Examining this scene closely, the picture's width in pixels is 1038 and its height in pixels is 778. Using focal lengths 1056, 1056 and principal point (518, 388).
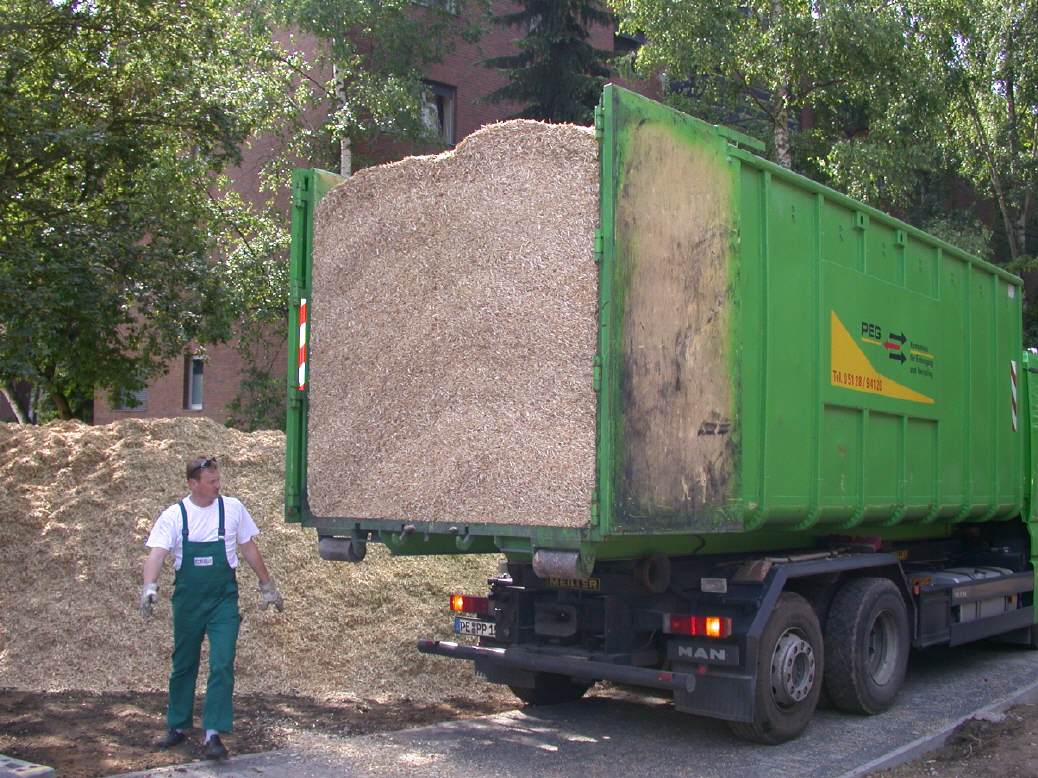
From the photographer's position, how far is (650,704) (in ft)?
25.0

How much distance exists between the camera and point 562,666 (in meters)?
6.19

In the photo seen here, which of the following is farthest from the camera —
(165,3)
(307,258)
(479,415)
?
(165,3)

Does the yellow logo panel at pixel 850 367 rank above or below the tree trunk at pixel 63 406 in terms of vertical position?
below

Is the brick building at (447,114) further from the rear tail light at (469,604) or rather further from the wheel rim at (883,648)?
the wheel rim at (883,648)

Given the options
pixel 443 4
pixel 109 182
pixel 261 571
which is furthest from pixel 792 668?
pixel 443 4

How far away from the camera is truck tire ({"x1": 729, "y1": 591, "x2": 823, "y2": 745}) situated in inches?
239

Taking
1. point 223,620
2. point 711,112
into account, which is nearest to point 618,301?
point 223,620

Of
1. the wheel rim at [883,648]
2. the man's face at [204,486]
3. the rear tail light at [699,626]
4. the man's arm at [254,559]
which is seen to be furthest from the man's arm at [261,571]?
the wheel rim at [883,648]

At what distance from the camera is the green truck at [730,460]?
5371 mm

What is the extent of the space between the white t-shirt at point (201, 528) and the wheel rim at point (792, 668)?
3191 mm

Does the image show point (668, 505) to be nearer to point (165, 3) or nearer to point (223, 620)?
point (223, 620)

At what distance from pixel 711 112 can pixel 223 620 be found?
594 inches

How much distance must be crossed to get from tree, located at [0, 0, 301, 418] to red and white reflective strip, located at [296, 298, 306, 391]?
13.8 ft

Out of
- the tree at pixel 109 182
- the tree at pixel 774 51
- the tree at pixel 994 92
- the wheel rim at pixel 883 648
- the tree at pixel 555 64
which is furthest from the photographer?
the tree at pixel 994 92
